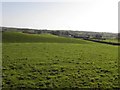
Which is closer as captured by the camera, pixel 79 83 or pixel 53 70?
pixel 79 83

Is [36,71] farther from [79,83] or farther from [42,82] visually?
[79,83]

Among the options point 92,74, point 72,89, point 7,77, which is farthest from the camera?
point 92,74

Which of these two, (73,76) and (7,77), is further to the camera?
(73,76)

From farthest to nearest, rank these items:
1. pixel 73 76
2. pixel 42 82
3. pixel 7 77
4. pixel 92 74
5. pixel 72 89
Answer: pixel 92 74 < pixel 73 76 < pixel 7 77 < pixel 42 82 < pixel 72 89

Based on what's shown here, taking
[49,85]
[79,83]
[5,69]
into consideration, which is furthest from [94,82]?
[5,69]

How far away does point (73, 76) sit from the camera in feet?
68.9

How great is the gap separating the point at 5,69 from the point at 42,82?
22.4 ft

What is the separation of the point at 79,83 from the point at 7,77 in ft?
21.9

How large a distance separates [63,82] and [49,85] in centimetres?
166

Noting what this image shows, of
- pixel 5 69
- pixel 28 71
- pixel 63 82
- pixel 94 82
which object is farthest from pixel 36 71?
pixel 94 82

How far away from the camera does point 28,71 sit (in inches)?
890

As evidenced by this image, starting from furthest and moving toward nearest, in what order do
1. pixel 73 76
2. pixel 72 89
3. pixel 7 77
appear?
pixel 73 76
pixel 7 77
pixel 72 89

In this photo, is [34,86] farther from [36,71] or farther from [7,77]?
[36,71]

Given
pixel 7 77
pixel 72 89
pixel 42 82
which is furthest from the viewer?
pixel 7 77
